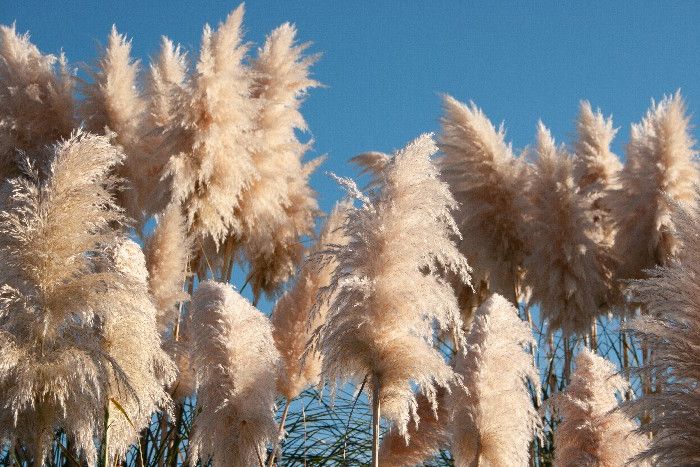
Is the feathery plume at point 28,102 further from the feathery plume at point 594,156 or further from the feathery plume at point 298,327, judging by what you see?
the feathery plume at point 594,156

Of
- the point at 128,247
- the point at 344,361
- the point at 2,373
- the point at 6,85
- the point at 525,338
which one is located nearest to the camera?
the point at 2,373

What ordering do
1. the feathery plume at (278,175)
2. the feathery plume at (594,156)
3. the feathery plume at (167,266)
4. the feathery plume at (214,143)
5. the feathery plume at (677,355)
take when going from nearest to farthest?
the feathery plume at (677,355) < the feathery plume at (167,266) < the feathery plume at (214,143) < the feathery plume at (278,175) < the feathery plume at (594,156)

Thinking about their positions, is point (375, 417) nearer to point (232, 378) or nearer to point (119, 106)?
point (232, 378)

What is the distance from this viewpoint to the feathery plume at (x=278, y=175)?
301 inches

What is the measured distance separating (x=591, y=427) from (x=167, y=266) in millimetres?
2402

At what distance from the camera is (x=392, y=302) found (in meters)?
4.62

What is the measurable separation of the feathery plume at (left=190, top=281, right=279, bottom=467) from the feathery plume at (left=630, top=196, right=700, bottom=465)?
6.00ft

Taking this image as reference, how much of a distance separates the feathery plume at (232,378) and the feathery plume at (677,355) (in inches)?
72.1

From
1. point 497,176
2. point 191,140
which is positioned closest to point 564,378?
point 497,176

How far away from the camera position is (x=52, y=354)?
4.19 meters

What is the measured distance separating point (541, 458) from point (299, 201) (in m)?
2.57

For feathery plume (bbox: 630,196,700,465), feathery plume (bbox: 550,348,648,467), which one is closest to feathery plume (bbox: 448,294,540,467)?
feathery plume (bbox: 550,348,648,467)

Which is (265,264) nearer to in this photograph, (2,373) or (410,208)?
(410,208)

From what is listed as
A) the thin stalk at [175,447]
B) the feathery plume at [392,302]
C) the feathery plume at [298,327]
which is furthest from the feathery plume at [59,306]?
the thin stalk at [175,447]
